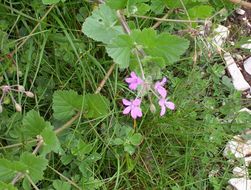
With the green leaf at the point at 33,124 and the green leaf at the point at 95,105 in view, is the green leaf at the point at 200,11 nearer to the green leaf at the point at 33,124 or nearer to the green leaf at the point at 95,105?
the green leaf at the point at 95,105

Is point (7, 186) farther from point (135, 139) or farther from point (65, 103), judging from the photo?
point (135, 139)

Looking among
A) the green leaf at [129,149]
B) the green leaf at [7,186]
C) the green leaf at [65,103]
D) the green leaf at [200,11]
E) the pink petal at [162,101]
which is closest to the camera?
the green leaf at [7,186]

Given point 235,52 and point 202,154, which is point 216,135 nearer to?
point 202,154

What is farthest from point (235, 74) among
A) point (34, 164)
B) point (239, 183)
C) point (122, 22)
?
point (34, 164)

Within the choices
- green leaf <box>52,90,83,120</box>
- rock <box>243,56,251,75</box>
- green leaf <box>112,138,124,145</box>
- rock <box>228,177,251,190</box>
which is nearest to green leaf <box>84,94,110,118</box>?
green leaf <box>52,90,83,120</box>

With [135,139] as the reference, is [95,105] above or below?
above

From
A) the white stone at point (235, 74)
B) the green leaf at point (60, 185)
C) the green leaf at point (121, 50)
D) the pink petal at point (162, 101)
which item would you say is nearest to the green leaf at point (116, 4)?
the green leaf at point (121, 50)
